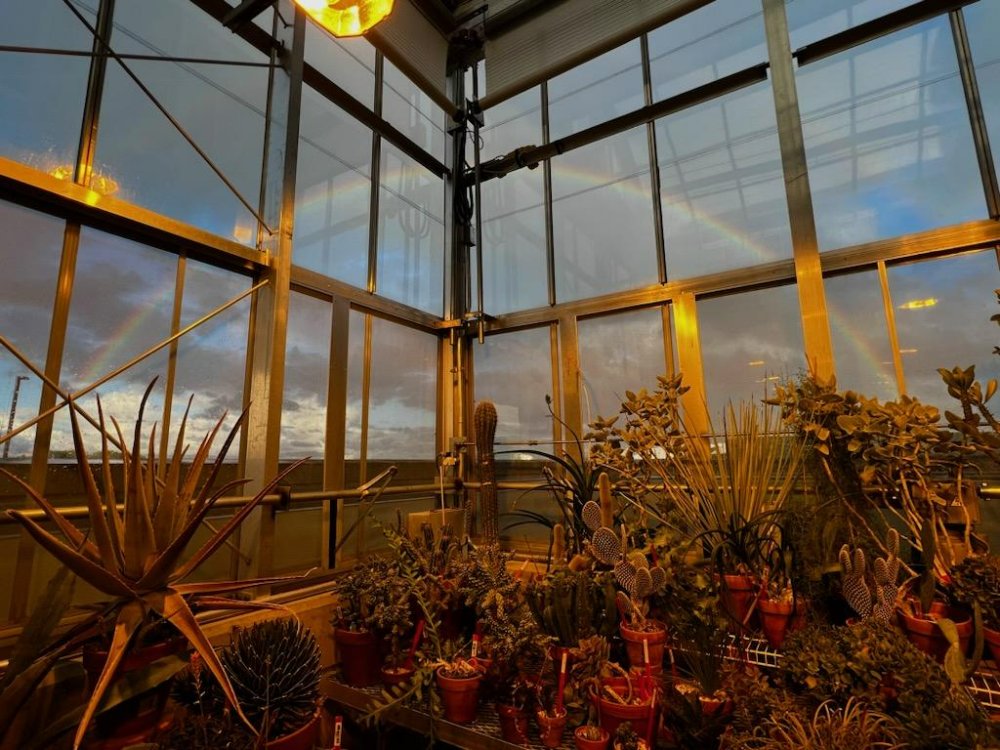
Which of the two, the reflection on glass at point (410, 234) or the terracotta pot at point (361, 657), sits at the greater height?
the reflection on glass at point (410, 234)

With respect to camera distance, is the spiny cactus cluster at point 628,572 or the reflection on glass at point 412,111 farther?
the reflection on glass at point 412,111

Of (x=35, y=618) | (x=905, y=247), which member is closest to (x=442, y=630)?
(x=35, y=618)

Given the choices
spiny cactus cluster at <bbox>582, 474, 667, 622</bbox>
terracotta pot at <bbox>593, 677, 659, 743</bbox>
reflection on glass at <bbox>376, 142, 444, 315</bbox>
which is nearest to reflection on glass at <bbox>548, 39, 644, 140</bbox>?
reflection on glass at <bbox>376, 142, 444, 315</bbox>

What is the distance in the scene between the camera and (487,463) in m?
3.55

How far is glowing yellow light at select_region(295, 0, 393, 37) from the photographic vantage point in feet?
5.56

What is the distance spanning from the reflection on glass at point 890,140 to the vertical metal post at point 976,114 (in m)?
0.03

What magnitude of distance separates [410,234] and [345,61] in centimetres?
138

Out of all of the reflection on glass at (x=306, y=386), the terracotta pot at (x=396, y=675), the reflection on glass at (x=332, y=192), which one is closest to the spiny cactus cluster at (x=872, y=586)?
the terracotta pot at (x=396, y=675)

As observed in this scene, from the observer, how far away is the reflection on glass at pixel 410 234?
413cm

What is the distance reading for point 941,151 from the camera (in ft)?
9.80

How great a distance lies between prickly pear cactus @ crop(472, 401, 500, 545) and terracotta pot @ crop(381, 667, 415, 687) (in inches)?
59.2

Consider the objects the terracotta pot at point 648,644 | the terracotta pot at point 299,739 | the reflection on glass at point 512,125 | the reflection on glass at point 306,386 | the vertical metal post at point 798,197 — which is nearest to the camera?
the terracotta pot at point 299,739

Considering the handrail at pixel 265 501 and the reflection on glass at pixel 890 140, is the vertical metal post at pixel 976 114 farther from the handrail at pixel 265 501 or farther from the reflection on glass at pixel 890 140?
the handrail at pixel 265 501

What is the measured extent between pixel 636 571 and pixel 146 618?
55.7 inches
